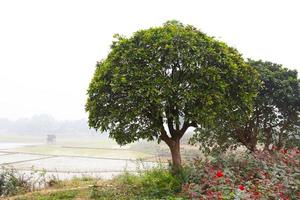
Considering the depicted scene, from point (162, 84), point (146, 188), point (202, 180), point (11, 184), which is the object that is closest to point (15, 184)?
point (11, 184)

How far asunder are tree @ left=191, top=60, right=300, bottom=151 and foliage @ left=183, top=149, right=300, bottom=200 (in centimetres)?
358

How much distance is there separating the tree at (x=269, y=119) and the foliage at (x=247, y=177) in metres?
3.58

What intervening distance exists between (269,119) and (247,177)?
6.02 meters

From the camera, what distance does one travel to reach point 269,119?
49.9 ft

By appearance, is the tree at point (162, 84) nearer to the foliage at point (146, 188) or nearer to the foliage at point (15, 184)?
the foliage at point (146, 188)

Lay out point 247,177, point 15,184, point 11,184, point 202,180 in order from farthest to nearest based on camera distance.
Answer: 1. point 15,184
2. point 11,184
3. point 247,177
4. point 202,180

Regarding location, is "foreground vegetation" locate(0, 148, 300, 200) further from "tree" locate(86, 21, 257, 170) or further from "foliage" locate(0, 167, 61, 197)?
"tree" locate(86, 21, 257, 170)

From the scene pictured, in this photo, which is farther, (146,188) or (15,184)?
(15,184)

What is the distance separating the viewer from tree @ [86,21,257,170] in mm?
10312

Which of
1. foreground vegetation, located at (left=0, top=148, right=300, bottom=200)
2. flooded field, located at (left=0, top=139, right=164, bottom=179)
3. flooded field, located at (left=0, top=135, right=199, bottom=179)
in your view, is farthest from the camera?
flooded field, located at (left=0, top=135, right=199, bottom=179)

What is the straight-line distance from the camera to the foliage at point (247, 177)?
7469mm

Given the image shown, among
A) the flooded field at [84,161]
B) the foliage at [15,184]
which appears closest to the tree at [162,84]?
the flooded field at [84,161]

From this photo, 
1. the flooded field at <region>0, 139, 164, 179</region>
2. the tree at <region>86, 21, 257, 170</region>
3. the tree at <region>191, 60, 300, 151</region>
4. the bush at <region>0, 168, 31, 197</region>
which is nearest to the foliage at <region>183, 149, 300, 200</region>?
the tree at <region>86, 21, 257, 170</region>

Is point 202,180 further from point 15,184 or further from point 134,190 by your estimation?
point 15,184
